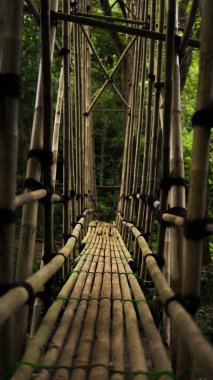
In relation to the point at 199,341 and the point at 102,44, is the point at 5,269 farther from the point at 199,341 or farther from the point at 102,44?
the point at 102,44

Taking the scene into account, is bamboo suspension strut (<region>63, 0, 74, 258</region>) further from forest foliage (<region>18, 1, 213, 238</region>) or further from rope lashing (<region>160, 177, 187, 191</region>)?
forest foliage (<region>18, 1, 213, 238</region>)

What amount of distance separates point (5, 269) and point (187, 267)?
0.49 metres

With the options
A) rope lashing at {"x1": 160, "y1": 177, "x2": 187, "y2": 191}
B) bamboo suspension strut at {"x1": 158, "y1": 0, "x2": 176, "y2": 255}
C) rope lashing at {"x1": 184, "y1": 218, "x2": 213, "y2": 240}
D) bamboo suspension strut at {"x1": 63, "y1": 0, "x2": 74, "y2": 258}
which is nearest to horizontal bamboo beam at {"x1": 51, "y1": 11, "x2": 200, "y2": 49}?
bamboo suspension strut at {"x1": 158, "y1": 0, "x2": 176, "y2": 255}

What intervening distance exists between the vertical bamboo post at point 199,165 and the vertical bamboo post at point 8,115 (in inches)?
18.8

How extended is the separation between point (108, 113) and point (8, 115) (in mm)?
8909

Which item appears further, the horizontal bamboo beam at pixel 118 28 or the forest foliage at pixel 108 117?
the forest foliage at pixel 108 117

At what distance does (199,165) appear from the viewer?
113 cm

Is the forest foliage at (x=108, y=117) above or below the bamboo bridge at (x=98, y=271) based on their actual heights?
above

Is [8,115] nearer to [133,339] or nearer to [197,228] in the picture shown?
[197,228]

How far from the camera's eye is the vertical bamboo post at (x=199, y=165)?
42.8 inches

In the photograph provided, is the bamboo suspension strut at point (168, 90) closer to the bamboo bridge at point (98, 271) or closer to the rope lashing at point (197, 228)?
the bamboo bridge at point (98, 271)

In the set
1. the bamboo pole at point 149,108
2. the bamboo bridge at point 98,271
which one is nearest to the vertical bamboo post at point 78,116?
the bamboo pole at point 149,108

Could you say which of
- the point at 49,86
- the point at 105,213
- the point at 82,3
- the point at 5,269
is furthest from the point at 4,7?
the point at 105,213

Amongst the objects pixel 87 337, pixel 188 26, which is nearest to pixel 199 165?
pixel 87 337
